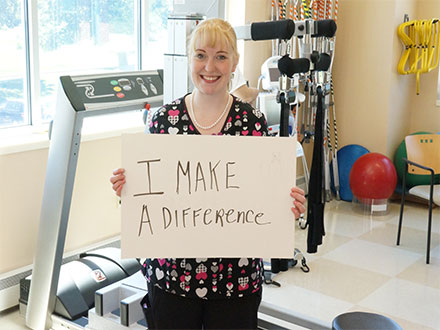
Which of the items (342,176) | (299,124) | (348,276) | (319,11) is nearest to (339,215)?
(342,176)

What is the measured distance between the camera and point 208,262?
1675 millimetres

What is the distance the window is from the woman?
88.7 inches

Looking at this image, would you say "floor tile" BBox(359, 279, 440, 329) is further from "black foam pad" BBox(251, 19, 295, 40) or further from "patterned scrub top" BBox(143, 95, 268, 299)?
"patterned scrub top" BBox(143, 95, 268, 299)

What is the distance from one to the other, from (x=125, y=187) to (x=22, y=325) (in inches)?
80.0

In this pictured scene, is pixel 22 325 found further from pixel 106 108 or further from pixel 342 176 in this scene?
pixel 342 176

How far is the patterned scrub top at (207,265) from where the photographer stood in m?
1.67

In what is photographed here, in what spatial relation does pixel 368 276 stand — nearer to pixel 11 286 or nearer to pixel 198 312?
pixel 11 286

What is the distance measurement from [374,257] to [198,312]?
9.17ft

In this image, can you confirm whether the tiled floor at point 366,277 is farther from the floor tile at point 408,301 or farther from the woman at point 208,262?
the woman at point 208,262

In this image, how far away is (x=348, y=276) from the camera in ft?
12.8

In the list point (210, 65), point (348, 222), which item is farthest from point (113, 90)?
point (348, 222)

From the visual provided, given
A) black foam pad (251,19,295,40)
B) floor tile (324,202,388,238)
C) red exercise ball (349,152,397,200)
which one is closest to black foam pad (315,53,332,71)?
black foam pad (251,19,295,40)

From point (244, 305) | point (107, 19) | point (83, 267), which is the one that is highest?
point (107, 19)

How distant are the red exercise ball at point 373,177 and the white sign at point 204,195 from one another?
3601 mm
